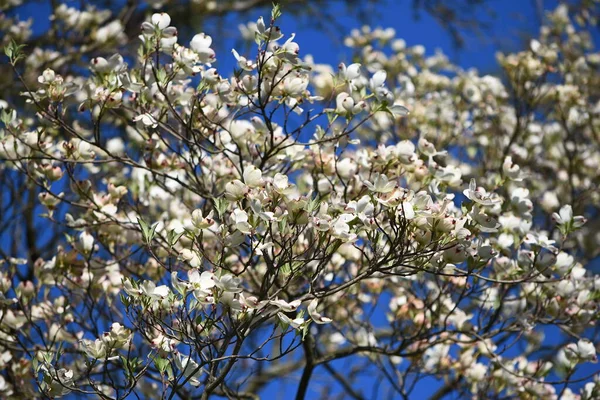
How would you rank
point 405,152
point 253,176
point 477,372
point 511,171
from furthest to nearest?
point 477,372 → point 511,171 → point 405,152 → point 253,176

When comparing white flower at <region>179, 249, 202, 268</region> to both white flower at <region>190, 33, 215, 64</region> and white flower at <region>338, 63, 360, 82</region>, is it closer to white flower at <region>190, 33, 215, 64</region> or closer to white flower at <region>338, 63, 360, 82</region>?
white flower at <region>190, 33, 215, 64</region>

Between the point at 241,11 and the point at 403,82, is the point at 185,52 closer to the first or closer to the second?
the point at 403,82

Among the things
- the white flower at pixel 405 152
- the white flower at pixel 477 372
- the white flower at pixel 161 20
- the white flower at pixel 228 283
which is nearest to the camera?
the white flower at pixel 228 283

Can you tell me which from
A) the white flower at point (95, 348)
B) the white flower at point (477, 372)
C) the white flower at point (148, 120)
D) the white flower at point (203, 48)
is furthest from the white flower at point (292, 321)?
the white flower at point (477, 372)

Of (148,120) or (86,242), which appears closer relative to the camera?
(148,120)

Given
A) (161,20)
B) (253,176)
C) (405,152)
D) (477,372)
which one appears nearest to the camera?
(253,176)

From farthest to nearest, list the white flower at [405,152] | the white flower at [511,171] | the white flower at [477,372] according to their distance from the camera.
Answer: the white flower at [477,372], the white flower at [511,171], the white flower at [405,152]

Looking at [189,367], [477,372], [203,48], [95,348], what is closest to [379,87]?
[203,48]

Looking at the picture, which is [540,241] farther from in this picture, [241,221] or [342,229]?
[241,221]

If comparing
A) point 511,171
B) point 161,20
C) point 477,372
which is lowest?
→ point 477,372

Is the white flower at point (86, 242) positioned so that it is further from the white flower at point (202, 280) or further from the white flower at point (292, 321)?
the white flower at point (292, 321)

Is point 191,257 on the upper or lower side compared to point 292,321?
upper

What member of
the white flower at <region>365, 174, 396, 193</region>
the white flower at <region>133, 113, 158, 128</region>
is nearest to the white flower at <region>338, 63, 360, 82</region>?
the white flower at <region>365, 174, 396, 193</region>

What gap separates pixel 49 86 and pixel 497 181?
145 centimetres
